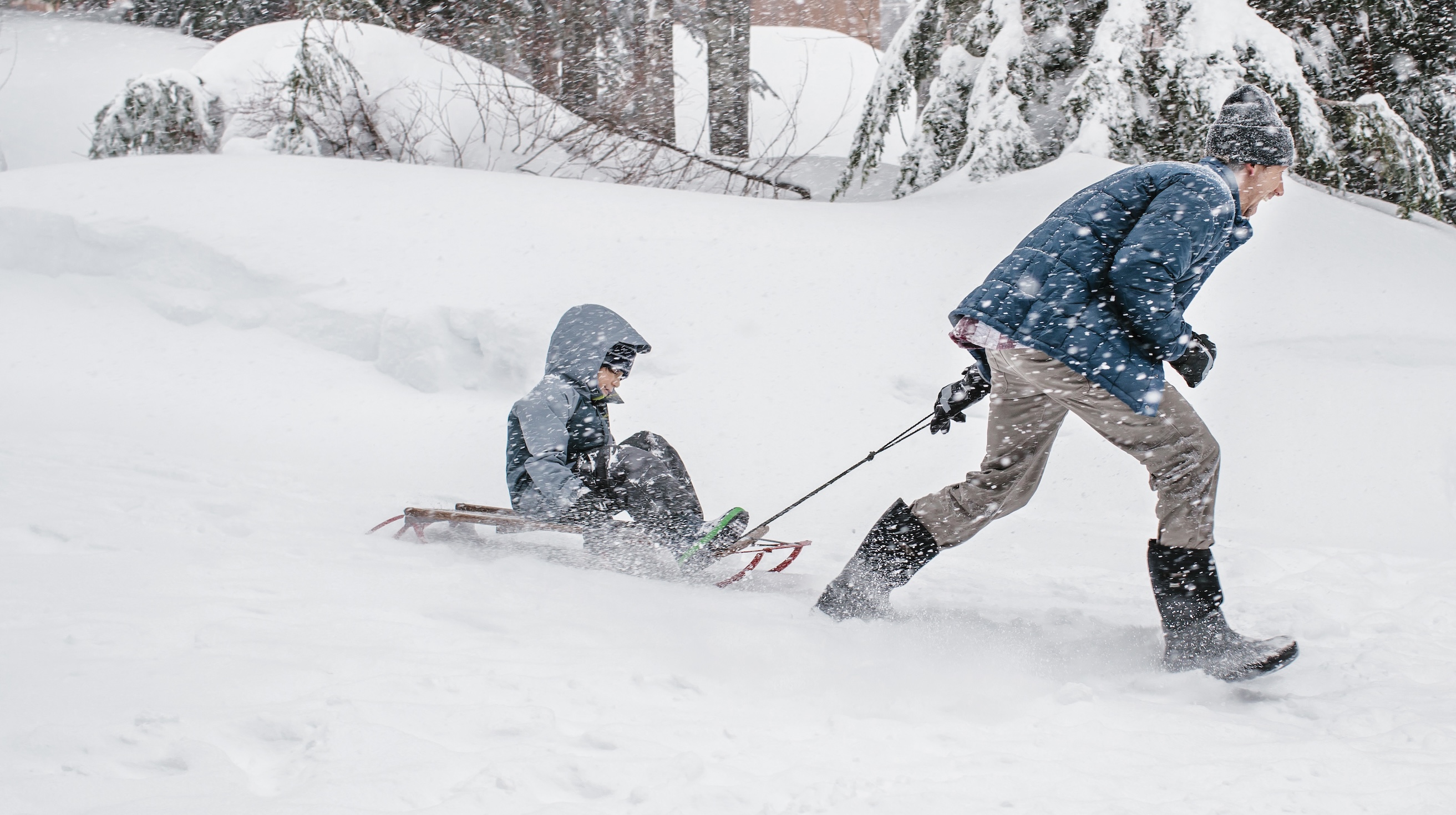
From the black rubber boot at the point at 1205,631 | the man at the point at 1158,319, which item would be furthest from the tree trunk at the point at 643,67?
the black rubber boot at the point at 1205,631

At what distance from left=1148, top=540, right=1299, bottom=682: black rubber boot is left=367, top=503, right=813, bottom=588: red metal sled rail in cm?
118

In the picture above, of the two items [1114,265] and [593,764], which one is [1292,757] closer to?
[1114,265]

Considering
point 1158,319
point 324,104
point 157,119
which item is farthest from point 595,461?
point 157,119

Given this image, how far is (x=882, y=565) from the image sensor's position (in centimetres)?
296

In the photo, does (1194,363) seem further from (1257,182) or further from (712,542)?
(712,542)

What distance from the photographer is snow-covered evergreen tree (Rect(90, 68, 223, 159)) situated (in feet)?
27.8

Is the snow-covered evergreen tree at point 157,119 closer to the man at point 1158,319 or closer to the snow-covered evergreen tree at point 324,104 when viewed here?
the snow-covered evergreen tree at point 324,104

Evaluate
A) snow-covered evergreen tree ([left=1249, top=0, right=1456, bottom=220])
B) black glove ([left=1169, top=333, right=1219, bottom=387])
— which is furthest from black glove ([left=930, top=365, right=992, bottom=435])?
snow-covered evergreen tree ([left=1249, top=0, right=1456, bottom=220])

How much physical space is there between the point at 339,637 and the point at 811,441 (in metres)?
3.11

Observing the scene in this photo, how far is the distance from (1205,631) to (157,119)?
9347 millimetres

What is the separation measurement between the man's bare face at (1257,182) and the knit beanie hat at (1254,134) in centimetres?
2

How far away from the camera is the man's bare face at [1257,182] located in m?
2.50

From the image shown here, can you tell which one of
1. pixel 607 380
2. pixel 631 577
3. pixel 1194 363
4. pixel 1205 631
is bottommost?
pixel 631 577

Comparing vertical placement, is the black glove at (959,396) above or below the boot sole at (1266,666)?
above
